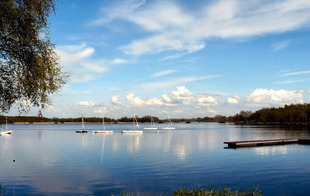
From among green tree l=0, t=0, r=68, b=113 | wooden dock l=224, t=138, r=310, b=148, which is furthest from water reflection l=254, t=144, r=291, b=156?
green tree l=0, t=0, r=68, b=113

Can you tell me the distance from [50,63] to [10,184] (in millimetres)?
14621

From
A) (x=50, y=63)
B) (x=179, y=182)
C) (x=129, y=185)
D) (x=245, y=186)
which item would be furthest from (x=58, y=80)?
(x=245, y=186)

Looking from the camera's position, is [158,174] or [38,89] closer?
[38,89]

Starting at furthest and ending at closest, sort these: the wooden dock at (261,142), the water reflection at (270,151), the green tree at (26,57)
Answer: the wooden dock at (261,142) → the water reflection at (270,151) → the green tree at (26,57)

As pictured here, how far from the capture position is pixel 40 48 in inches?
837

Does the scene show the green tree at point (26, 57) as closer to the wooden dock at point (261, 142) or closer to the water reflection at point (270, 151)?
the water reflection at point (270, 151)

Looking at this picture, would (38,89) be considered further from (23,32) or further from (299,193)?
(299,193)

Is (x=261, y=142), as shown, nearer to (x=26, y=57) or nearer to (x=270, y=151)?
(x=270, y=151)

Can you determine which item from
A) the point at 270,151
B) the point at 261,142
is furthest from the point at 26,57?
the point at 261,142

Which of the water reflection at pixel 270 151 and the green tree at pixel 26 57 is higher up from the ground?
the green tree at pixel 26 57

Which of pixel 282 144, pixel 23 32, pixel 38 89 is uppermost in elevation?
pixel 23 32

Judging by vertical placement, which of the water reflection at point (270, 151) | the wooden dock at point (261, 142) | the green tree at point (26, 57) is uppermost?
the green tree at point (26, 57)

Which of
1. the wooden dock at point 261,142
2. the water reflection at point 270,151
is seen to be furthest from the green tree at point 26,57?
the wooden dock at point 261,142

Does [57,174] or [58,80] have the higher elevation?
[58,80]
